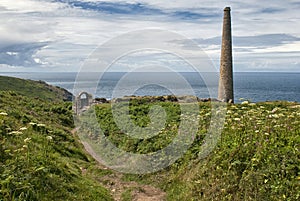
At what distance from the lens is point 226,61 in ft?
107

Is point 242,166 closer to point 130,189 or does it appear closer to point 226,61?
point 130,189

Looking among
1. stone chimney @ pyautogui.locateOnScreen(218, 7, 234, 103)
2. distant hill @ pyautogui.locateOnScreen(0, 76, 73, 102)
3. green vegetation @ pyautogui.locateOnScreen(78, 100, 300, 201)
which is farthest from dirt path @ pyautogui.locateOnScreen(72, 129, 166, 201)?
A: distant hill @ pyautogui.locateOnScreen(0, 76, 73, 102)

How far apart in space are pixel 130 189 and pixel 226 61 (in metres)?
22.4

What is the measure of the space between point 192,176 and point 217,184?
5.02ft

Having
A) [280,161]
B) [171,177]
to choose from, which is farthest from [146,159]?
[280,161]

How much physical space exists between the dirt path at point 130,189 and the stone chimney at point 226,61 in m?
20.2

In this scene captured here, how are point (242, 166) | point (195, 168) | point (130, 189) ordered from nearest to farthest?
point (242, 166), point (195, 168), point (130, 189)

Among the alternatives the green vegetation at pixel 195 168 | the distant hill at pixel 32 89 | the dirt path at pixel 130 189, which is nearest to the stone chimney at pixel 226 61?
the green vegetation at pixel 195 168

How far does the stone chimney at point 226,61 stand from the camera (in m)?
32.3

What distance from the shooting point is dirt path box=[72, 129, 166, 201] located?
12.3 m

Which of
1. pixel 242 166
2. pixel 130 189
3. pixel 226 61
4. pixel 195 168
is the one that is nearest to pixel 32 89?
pixel 226 61

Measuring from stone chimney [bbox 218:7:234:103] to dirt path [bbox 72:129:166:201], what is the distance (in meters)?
20.2

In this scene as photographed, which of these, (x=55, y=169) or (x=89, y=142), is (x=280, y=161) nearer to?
(x=55, y=169)

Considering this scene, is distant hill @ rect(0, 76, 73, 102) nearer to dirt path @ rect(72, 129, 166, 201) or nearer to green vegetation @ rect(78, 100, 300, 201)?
dirt path @ rect(72, 129, 166, 201)
